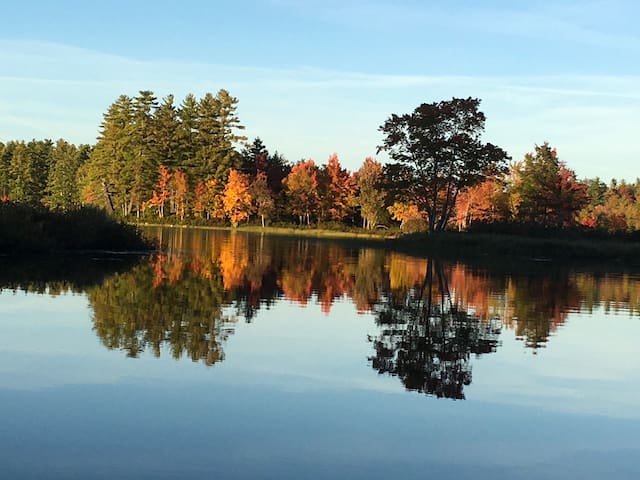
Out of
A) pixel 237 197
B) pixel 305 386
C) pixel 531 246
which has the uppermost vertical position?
pixel 237 197

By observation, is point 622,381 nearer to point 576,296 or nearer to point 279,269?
point 576,296

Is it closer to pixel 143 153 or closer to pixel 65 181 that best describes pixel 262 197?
pixel 143 153

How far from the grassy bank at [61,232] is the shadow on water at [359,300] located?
2148 mm

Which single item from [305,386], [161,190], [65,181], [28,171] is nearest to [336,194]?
[161,190]

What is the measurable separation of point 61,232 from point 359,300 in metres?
17.4

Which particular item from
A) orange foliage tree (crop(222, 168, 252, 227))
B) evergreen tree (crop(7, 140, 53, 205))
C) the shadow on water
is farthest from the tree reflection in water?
evergreen tree (crop(7, 140, 53, 205))

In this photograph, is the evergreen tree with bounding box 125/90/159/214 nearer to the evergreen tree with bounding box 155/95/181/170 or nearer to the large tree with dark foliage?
the evergreen tree with bounding box 155/95/181/170

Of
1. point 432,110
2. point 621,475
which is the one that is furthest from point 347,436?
point 432,110

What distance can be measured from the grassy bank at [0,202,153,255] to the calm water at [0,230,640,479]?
9965 mm

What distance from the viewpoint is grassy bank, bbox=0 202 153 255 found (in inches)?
1127

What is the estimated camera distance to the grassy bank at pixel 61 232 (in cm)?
2862

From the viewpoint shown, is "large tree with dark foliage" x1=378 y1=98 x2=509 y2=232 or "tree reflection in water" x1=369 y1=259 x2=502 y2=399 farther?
"large tree with dark foliage" x1=378 y1=98 x2=509 y2=232

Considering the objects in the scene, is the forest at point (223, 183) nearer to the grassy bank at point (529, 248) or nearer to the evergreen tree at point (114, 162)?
the evergreen tree at point (114, 162)

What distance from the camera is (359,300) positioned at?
64.4ft
